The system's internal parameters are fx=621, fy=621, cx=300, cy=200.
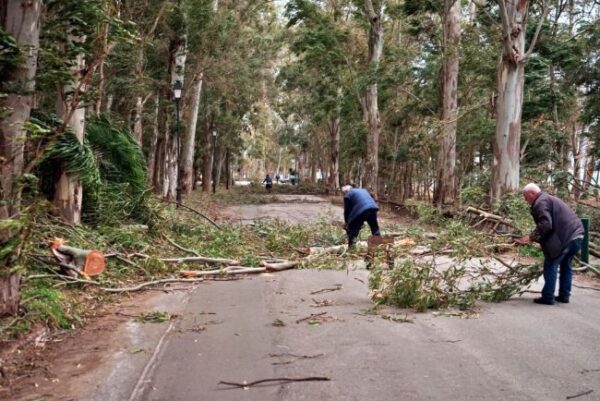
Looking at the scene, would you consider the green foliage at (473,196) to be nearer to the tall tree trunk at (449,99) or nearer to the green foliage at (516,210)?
the green foliage at (516,210)

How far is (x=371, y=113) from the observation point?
30.5 meters

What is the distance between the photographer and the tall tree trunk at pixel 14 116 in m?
6.13

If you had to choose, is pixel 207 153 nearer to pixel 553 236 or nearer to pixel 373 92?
pixel 373 92

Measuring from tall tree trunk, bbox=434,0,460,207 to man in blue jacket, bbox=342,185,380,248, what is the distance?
11.3 meters

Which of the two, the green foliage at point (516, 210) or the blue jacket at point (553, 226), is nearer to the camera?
the blue jacket at point (553, 226)

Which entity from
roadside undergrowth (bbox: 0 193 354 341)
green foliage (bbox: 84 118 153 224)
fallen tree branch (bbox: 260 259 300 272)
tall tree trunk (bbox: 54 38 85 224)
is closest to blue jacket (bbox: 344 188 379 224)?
fallen tree branch (bbox: 260 259 300 272)

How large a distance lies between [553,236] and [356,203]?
4220 millimetres

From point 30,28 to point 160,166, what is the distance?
37.0m

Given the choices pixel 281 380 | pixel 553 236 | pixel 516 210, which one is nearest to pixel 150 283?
pixel 281 380

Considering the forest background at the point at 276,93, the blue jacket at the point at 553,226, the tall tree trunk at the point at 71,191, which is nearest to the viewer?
the forest background at the point at 276,93

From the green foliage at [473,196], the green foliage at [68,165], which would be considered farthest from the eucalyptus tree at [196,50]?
the green foliage at [473,196]

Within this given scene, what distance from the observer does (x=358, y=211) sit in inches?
460

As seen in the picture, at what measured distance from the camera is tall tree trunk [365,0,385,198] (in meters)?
28.7

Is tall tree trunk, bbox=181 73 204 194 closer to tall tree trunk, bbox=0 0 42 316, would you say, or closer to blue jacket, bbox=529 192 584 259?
blue jacket, bbox=529 192 584 259
